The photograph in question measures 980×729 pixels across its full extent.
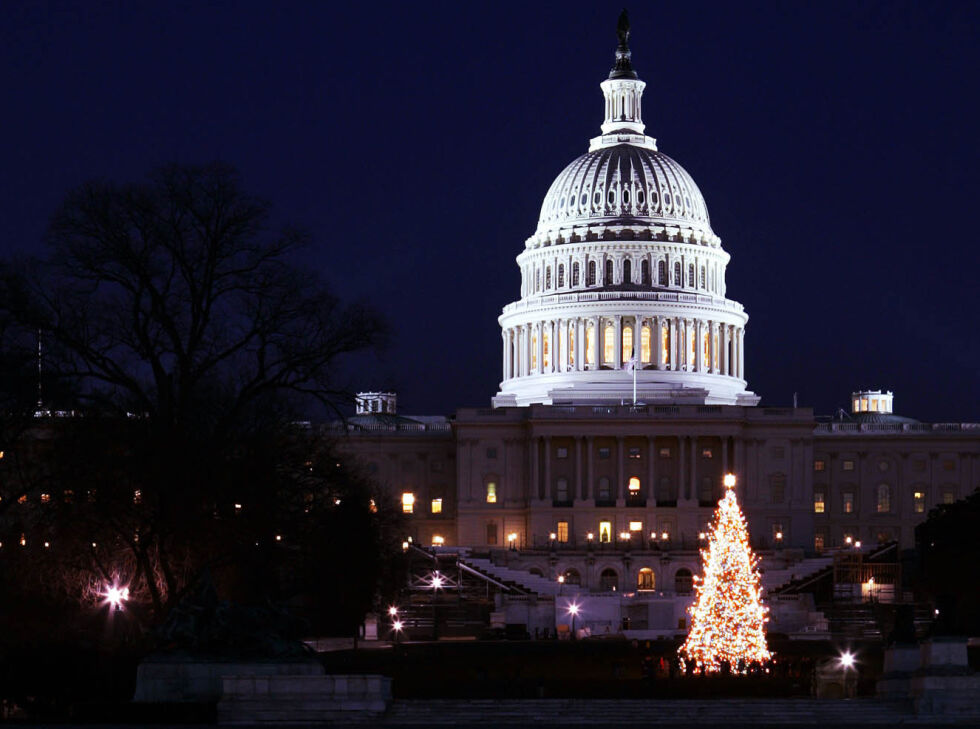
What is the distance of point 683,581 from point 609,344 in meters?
37.9

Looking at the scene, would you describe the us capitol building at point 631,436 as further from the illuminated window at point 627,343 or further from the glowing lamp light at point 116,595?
the glowing lamp light at point 116,595

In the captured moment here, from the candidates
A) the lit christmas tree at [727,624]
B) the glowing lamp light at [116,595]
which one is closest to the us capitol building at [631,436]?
the lit christmas tree at [727,624]

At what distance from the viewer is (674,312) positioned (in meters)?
187

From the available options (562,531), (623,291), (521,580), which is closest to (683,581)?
(521,580)

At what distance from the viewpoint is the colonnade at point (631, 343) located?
610 feet

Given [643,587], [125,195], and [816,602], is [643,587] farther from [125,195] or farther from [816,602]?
[125,195]

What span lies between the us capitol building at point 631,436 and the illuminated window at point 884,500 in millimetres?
100

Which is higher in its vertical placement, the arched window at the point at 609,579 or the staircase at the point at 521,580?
the arched window at the point at 609,579

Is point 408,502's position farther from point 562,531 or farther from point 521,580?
point 521,580

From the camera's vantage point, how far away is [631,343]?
186 meters

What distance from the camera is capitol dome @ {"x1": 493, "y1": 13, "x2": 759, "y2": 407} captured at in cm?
18562

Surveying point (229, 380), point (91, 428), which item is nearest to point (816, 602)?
point (229, 380)

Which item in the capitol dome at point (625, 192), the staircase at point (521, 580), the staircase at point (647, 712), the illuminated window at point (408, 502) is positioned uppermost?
the capitol dome at point (625, 192)

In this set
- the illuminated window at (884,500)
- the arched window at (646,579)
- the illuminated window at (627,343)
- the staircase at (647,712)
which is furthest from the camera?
the illuminated window at (627,343)
